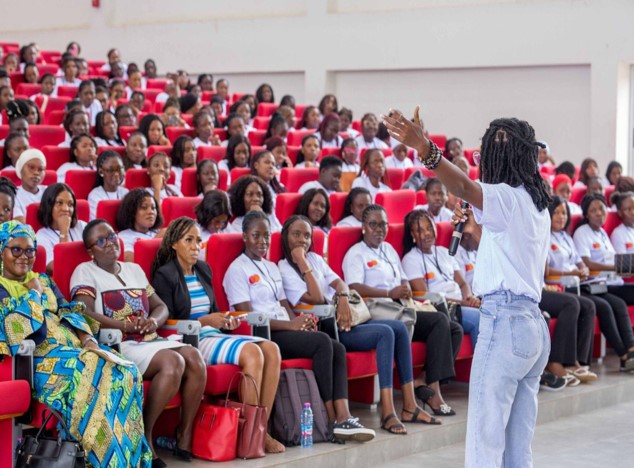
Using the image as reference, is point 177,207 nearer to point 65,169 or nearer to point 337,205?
point 337,205

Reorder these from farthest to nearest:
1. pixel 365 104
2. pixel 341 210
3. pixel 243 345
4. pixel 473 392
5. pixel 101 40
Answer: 1. pixel 101 40
2. pixel 365 104
3. pixel 341 210
4. pixel 243 345
5. pixel 473 392

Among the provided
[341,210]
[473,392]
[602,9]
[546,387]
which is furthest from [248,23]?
[473,392]

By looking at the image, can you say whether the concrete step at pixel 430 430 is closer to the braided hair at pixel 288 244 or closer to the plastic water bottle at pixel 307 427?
the plastic water bottle at pixel 307 427

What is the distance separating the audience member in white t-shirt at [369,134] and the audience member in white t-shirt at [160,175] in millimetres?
3528

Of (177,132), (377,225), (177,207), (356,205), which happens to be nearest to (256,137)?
(177,132)

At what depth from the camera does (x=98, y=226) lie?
4590 mm

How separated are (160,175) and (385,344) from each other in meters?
2.34

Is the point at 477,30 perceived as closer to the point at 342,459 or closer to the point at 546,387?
the point at 546,387

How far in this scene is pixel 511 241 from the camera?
315 cm

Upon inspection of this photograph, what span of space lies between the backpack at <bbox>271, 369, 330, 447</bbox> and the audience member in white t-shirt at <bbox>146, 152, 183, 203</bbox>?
237 centimetres

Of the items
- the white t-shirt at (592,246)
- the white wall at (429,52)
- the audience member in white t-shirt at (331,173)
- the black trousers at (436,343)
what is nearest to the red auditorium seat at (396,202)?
the audience member in white t-shirt at (331,173)

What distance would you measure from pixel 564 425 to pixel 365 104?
8.56m

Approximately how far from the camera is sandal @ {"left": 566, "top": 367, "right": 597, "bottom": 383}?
6.21 m

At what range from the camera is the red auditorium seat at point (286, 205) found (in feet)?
21.0
